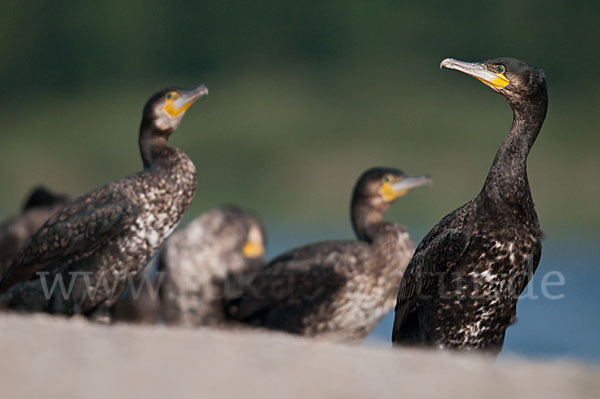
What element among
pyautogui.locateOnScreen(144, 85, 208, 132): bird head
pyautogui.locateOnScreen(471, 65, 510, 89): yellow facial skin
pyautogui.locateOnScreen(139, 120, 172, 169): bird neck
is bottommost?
pyautogui.locateOnScreen(139, 120, 172, 169): bird neck

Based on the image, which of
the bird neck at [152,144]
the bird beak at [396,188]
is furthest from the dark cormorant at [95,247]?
the bird beak at [396,188]

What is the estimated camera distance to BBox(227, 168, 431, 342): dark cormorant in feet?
22.9

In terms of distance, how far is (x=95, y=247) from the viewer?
6023 mm

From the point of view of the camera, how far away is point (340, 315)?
7.00m

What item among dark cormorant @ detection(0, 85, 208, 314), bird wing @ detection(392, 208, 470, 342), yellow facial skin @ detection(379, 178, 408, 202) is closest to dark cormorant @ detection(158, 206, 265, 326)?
yellow facial skin @ detection(379, 178, 408, 202)

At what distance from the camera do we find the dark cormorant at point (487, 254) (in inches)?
193

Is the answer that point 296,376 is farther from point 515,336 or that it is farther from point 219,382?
point 515,336

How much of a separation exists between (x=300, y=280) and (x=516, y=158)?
2.34 m

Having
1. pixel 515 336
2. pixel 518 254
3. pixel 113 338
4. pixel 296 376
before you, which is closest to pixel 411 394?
pixel 296 376

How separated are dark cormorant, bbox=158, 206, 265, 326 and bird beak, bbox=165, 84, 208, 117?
2506 millimetres

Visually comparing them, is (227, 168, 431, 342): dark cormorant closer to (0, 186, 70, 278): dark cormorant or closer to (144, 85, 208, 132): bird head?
(144, 85, 208, 132): bird head

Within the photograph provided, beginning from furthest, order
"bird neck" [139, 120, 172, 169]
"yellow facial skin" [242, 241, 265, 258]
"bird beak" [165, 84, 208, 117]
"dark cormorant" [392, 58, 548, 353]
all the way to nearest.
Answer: "yellow facial skin" [242, 241, 265, 258]
"bird beak" [165, 84, 208, 117]
"bird neck" [139, 120, 172, 169]
"dark cormorant" [392, 58, 548, 353]

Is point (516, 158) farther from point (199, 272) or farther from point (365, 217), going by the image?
point (199, 272)

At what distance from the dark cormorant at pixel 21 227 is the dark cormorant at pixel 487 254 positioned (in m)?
5.06
